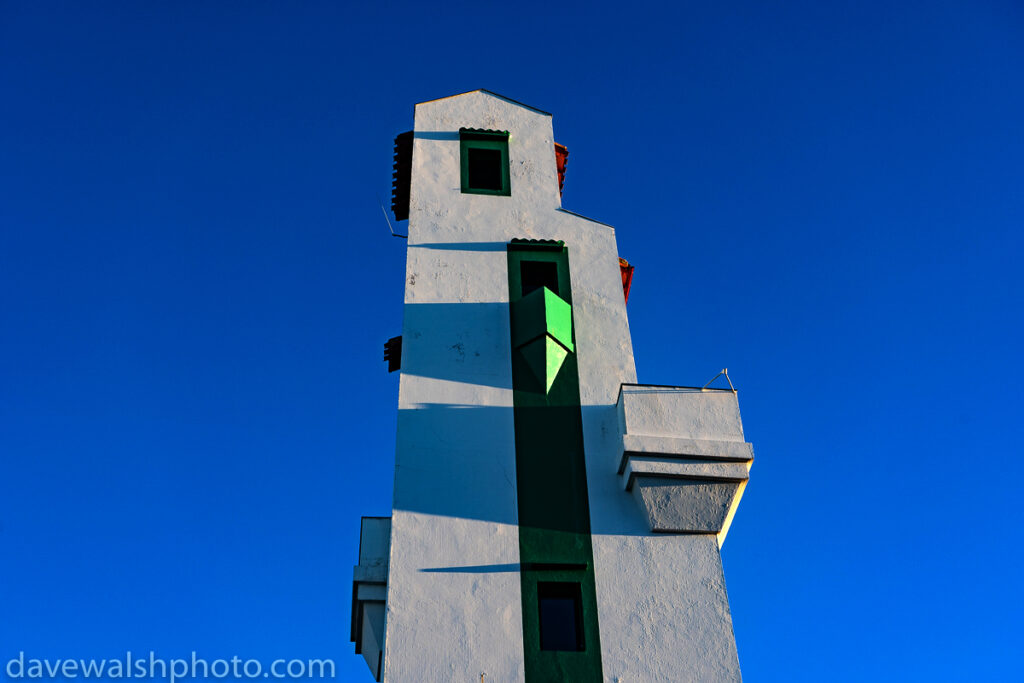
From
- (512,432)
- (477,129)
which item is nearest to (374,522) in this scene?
(512,432)

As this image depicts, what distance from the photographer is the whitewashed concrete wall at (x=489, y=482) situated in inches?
625

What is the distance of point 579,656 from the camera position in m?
15.8

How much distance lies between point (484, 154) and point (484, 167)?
0.34 m

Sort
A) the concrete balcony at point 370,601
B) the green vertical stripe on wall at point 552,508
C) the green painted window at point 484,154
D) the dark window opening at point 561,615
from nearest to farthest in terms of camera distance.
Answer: the green vertical stripe on wall at point 552,508
the dark window opening at point 561,615
the concrete balcony at point 370,601
the green painted window at point 484,154

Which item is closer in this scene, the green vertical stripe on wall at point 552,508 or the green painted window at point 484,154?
the green vertical stripe on wall at point 552,508

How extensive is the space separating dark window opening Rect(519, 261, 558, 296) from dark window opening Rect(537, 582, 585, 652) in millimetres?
7291

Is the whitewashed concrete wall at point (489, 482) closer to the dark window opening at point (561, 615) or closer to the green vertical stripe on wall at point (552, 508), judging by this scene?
the green vertical stripe on wall at point (552, 508)

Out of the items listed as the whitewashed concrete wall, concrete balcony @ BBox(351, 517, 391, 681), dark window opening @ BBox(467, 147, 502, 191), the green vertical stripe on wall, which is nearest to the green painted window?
dark window opening @ BBox(467, 147, 502, 191)

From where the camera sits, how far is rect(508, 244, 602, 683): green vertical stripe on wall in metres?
15.8

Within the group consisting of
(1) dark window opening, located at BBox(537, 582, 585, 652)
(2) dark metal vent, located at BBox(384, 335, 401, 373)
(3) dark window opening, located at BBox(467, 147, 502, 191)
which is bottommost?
(1) dark window opening, located at BBox(537, 582, 585, 652)

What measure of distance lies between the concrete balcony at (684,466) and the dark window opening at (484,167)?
8.49m

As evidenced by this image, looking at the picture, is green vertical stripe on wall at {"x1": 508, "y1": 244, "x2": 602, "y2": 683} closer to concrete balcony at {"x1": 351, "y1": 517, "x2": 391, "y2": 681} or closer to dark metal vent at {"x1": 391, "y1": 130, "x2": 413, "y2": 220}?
concrete balcony at {"x1": 351, "y1": 517, "x2": 391, "y2": 681}

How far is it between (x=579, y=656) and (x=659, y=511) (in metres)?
3.08

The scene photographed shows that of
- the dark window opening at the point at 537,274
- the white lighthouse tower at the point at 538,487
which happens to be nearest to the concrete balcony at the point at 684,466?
the white lighthouse tower at the point at 538,487
